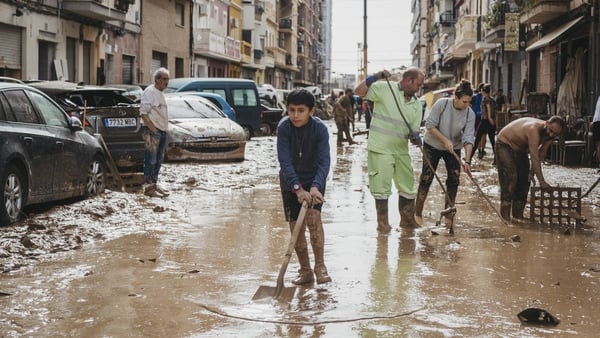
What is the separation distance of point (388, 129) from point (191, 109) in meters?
10.4

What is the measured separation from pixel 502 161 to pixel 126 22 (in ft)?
78.3

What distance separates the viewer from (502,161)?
33.0ft

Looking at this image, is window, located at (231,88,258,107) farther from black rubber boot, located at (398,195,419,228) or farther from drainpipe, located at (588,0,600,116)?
black rubber boot, located at (398,195,419,228)

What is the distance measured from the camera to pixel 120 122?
506 inches

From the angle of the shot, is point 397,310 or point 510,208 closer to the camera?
point 397,310

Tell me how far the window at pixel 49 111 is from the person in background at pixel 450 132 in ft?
13.1

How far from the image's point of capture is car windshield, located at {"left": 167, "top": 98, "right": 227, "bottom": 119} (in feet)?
60.2

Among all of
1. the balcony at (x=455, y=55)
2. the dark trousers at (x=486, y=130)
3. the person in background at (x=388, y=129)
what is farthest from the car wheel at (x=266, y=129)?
the person in background at (x=388, y=129)

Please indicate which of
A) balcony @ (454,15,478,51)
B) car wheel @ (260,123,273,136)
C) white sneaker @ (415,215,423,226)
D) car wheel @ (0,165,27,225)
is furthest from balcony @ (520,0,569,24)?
car wheel @ (0,165,27,225)

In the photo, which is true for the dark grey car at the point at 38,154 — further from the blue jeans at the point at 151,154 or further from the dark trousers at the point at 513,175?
the dark trousers at the point at 513,175

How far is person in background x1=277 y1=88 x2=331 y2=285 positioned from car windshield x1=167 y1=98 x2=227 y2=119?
39.4 feet

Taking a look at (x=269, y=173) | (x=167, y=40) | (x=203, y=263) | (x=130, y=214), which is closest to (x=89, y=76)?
(x=167, y=40)

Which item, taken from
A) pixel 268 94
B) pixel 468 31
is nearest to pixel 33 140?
pixel 268 94

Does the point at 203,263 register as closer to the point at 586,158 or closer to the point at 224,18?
the point at 586,158
